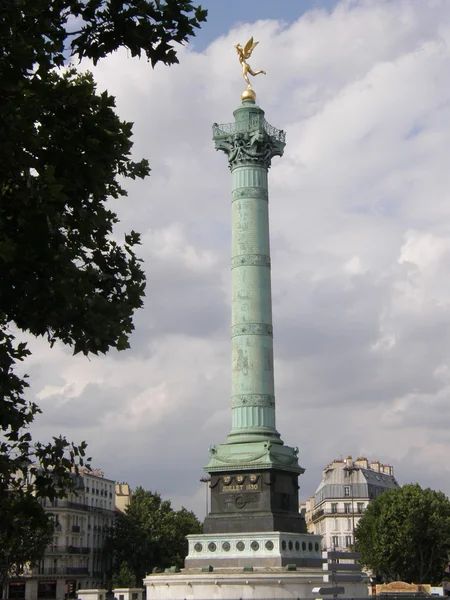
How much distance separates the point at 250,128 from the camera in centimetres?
5388

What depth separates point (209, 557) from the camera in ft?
152

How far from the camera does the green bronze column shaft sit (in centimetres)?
4872

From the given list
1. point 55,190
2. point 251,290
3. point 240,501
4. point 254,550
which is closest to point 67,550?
point 240,501

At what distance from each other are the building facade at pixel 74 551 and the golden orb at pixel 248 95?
3854 cm

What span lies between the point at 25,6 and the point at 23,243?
3143 millimetres

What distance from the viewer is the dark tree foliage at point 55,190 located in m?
10.5

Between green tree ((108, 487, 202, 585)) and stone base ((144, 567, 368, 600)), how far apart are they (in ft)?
141

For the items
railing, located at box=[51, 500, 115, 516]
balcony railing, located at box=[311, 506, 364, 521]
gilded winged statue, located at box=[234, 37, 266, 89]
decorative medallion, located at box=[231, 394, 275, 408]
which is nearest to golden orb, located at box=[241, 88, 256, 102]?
gilded winged statue, located at box=[234, 37, 266, 89]

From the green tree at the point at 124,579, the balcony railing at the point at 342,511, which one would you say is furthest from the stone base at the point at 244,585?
the balcony railing at the point at 342,511

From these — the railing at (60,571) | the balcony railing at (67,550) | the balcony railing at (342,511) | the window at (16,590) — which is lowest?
the window at (16,590)

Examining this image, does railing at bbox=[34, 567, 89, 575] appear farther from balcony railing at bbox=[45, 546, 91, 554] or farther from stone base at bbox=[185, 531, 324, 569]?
stone base at bbox=[185, 531, 324, 569]

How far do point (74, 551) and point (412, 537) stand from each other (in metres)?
34.2

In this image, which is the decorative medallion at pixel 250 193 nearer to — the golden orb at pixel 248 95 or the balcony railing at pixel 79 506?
the golden orb at pixel 248 95

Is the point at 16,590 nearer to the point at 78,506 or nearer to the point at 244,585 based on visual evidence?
the point at 78,506
